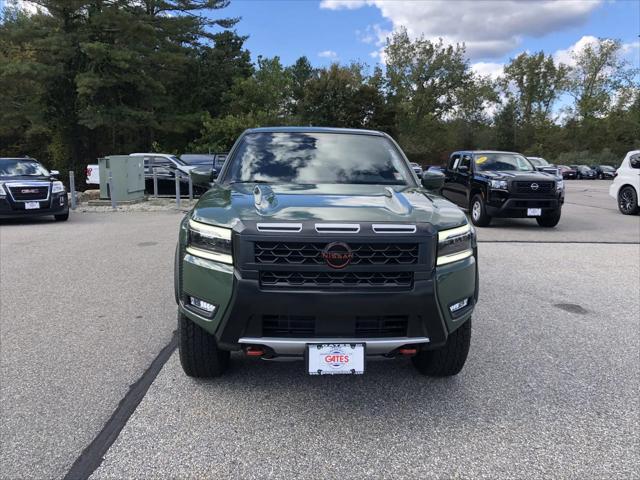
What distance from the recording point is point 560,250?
891cm

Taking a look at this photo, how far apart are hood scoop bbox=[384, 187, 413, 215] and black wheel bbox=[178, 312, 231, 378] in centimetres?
138

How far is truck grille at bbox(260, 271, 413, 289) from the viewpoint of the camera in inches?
109

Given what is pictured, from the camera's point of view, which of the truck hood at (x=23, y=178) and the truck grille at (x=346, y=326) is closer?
the truck grille at (x=346, y=326)

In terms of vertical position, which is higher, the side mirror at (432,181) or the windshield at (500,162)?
the side mirror at (432,181)

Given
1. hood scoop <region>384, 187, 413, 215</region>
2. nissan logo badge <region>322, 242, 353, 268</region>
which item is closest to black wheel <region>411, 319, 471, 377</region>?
hood scoop <region>384, 187, 413, 215</region>

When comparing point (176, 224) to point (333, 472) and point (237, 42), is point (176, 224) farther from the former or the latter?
point (237, 42)

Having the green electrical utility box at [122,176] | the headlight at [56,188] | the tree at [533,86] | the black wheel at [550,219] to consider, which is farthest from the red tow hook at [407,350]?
the tree at [533,86]

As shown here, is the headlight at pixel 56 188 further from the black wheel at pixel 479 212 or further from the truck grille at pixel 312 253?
the truck grille at pixel 312 253

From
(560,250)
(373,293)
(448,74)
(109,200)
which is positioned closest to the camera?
(373,293)

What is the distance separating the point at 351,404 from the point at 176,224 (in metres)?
9.51

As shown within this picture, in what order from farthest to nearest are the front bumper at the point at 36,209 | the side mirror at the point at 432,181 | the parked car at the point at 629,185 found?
the parked car at the point at 629,185
the front bumper at the point at 36,209
the side mirror at the point at 432,181

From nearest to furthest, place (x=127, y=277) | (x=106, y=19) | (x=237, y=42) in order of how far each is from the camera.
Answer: (x=127, y=277) < (x=106, y=19) < (x=237, y=42)

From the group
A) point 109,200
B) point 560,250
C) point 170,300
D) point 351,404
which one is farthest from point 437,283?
point 109,200

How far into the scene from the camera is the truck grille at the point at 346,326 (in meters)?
2.82
